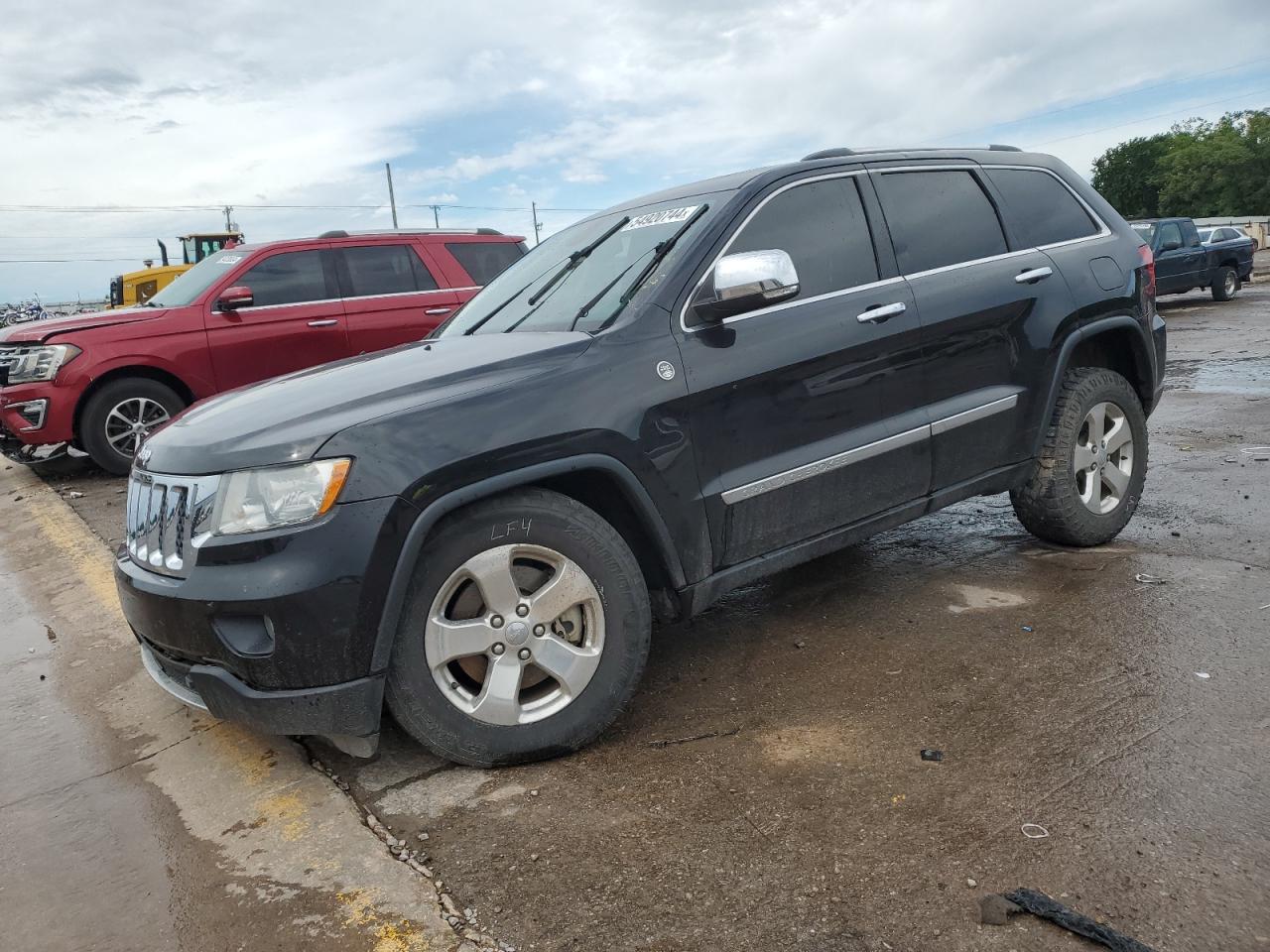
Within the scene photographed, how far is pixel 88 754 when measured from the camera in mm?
3359

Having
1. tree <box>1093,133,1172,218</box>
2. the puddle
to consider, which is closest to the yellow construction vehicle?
the puddle

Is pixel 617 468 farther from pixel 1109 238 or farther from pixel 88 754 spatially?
pixel 1109 238

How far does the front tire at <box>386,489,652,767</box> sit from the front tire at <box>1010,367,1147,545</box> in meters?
2.26

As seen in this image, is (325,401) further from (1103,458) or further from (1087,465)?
(1103,458)

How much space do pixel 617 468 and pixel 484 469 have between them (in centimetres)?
42

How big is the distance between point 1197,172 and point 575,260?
8970 centimetres

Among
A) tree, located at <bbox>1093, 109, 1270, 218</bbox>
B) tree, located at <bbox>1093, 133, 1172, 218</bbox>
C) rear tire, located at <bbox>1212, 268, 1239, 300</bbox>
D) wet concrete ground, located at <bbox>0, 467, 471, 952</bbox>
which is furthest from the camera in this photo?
tree, located at <bbox>1093, 133, 1172, 218</bbox>

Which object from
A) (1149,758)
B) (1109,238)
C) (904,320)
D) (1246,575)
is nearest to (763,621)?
(904,320)

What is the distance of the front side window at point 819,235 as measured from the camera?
3578 mm

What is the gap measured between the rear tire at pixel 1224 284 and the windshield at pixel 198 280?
17884mm

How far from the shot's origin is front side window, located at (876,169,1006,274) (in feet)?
12.9

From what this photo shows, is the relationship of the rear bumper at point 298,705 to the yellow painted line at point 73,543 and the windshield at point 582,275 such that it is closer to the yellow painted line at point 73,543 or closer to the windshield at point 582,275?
the windshield at point 582,275

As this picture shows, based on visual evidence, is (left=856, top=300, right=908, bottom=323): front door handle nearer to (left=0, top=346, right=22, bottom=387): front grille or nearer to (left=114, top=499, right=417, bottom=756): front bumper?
(left=114, top=499, right=417, bottom=756): front bumper

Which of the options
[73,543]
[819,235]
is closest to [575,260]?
[819,235]
